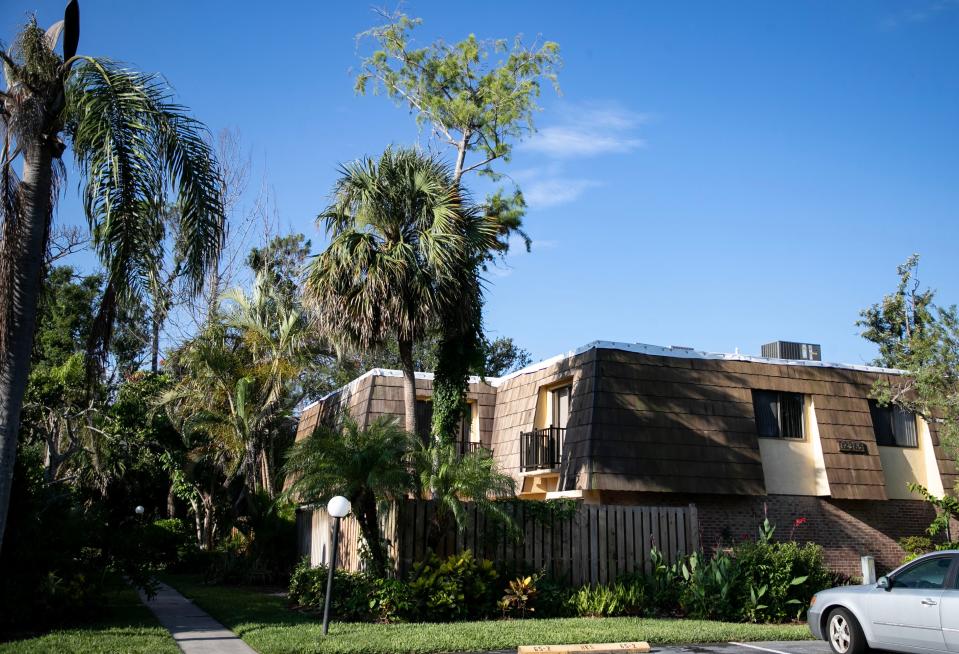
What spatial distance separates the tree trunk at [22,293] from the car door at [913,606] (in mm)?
9954

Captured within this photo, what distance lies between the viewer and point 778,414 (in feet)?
63.0

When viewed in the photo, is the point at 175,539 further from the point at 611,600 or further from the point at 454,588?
the point at 611,600

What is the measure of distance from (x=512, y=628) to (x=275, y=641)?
3196 mm

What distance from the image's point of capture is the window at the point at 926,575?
9438 mm

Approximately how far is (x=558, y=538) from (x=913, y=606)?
20.0 feet

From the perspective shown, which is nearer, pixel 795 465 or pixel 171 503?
pixel 795 465

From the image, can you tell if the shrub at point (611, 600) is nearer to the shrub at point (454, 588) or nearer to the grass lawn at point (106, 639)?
the shrub at point (454, 588)

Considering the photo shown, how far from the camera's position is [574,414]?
1806 centimetres

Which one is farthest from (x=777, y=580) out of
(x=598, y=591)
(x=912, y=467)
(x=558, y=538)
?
(x=912, y=467)

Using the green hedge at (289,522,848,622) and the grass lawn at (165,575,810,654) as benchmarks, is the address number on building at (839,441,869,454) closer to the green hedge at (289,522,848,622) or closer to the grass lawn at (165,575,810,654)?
the green hedge at (289,522,848,622)

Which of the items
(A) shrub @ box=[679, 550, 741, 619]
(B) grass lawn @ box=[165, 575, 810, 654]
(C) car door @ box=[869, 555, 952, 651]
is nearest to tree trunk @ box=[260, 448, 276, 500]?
→ (B) grass lawn @ box=[165, 575, 810, 654]

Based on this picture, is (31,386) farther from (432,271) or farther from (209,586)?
(432,271)

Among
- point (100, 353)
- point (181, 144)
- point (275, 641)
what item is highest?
point (181, 144)

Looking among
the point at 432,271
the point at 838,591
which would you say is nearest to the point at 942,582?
the point at 838,591
